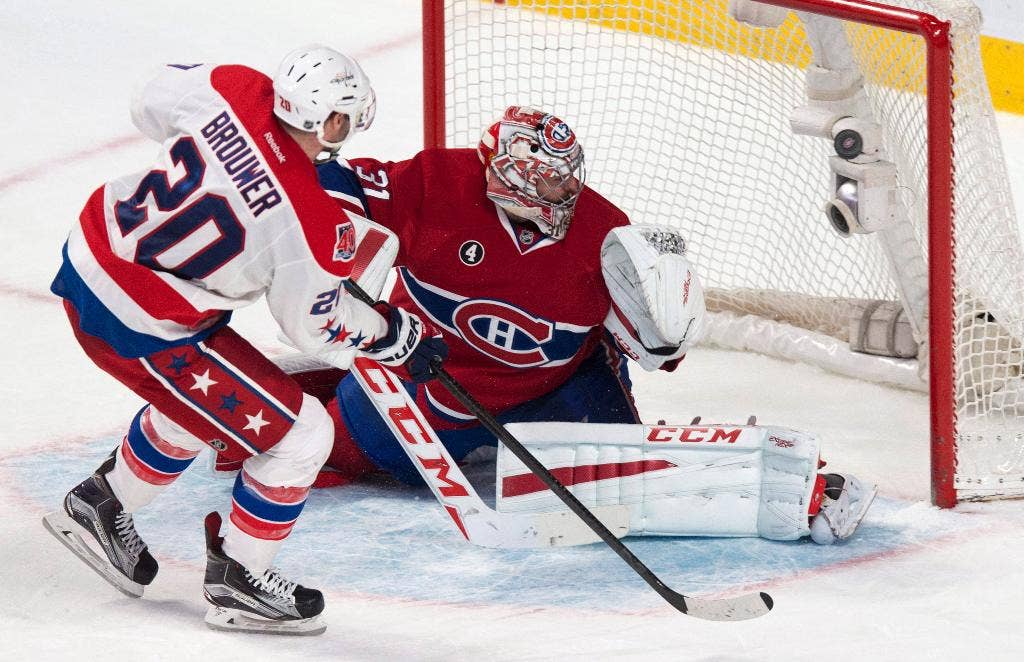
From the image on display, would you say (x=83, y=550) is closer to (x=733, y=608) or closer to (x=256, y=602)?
(x=256, y=602)

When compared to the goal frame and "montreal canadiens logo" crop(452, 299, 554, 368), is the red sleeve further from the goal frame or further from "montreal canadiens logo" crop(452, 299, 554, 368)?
the goal frame

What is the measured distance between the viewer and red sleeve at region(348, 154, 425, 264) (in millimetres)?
2945

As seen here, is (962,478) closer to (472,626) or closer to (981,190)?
(981,190)

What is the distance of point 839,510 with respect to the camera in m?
2.94

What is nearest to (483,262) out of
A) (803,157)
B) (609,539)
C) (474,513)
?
(474,513)

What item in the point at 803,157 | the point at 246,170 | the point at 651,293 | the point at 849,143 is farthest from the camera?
the point at 803,157

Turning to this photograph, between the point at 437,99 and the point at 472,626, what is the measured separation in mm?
1549

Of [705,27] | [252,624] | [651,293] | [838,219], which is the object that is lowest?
[252,624]

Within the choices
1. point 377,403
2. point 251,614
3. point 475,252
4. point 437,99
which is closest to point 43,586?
point 251,614

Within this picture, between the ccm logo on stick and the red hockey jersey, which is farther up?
the red hockey jersey

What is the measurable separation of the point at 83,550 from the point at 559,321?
0.98 m

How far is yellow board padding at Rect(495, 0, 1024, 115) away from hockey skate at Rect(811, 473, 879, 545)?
0.89 metres

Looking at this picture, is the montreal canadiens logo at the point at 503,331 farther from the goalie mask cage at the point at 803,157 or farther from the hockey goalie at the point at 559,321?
the goalie mask cage at the point at 803,157

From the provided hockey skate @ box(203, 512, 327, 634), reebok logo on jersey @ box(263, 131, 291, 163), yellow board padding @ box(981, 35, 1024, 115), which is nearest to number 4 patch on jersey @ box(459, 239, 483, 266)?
reebok logo on jersey @ box(263, 131, 291, 163)
